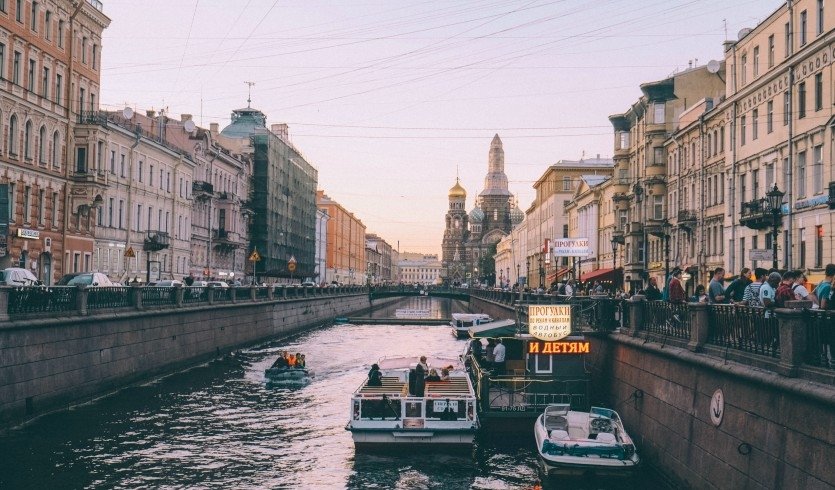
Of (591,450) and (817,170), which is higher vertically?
(817,170)

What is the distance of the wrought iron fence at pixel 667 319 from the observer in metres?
21.4

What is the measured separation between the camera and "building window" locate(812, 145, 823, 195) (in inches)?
1330

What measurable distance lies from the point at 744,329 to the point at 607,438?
5.45m

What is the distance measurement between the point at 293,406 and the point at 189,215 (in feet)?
152

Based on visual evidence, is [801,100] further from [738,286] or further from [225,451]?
[225,451]

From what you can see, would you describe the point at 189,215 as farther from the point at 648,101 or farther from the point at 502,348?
the point at 502,348

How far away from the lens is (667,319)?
22688mm

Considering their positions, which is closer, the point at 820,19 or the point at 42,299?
the point at 42,299

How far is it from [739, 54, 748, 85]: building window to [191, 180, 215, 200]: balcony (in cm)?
4876

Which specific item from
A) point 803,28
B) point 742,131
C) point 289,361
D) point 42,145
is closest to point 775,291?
point 803,28

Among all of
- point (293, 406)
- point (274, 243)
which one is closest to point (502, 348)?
point (293, 406)

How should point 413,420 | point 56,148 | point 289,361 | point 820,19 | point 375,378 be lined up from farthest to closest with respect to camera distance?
point 56,148 → point 289,361 → point 820,19 → point 375,378 → point 413,420

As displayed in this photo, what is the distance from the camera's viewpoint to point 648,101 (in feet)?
204

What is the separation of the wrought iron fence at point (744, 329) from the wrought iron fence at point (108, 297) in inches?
839
